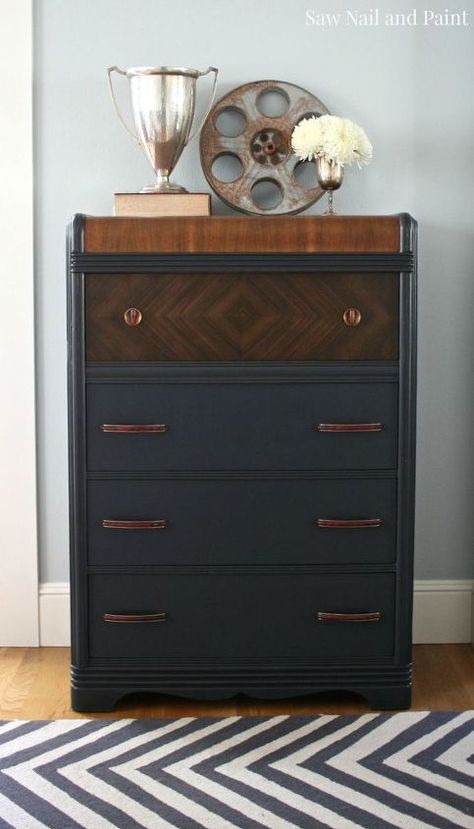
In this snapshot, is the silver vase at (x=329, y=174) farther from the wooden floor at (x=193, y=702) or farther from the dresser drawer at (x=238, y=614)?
the wooden floor at (x=193, y=702)

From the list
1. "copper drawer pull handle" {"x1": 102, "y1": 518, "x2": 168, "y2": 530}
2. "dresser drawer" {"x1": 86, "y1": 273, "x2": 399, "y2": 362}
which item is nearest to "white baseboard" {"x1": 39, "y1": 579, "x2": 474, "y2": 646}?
"copper drawer pull handle" {"x1": 102, "y1": 518, "x2": 168, "y2": 530}

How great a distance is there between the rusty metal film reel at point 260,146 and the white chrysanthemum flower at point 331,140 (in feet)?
0.58

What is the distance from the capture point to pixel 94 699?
2.66 meters

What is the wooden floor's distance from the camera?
2.67 meters

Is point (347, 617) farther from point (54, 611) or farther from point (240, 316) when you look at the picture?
point (54, 611)

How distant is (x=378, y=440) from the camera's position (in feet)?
8.49

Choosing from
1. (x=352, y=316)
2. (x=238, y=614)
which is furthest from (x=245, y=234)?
(x=238, y=614)

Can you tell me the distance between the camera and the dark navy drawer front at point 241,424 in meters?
2.56

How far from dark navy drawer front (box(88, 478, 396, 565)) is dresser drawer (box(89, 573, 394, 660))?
2.1 inches

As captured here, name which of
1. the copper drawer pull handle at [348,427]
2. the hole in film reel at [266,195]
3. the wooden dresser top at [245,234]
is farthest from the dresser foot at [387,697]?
the hole in film reel at [266,195]

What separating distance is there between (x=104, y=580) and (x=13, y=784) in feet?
1.70

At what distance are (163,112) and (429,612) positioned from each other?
5.04 feet

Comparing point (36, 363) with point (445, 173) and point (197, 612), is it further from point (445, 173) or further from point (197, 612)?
point (445, 173)

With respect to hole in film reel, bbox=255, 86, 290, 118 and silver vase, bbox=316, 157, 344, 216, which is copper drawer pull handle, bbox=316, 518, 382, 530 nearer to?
silver vase, bbox=316, 157, 344, 216
